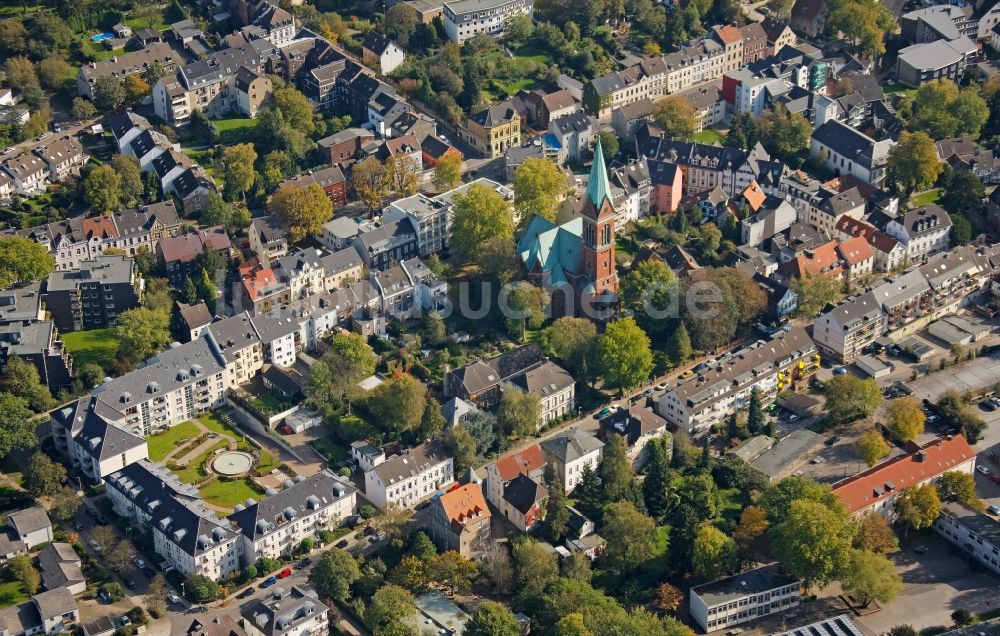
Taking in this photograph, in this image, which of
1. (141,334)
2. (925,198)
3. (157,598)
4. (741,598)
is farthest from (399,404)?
(925,198)

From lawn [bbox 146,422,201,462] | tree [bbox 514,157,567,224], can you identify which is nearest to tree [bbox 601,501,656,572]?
lawn [bbox 146,422,201,462]

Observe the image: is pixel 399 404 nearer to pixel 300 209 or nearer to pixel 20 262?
pixel 300 209

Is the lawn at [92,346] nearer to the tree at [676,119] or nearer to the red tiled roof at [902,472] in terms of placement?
the red tiled roof at [902,472]

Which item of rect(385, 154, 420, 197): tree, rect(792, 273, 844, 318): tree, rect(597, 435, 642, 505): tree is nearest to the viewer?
rect(597, 435, 642, 505): tree

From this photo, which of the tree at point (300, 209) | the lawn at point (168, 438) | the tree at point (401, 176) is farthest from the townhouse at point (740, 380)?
the tree at point (300, 209)

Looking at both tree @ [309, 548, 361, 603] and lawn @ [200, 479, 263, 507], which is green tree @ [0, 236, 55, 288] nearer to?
lawn @ [200, 479, 263, 507]

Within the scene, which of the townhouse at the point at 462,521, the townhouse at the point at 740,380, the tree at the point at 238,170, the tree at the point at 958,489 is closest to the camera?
the townhouse at the point at 462,521
